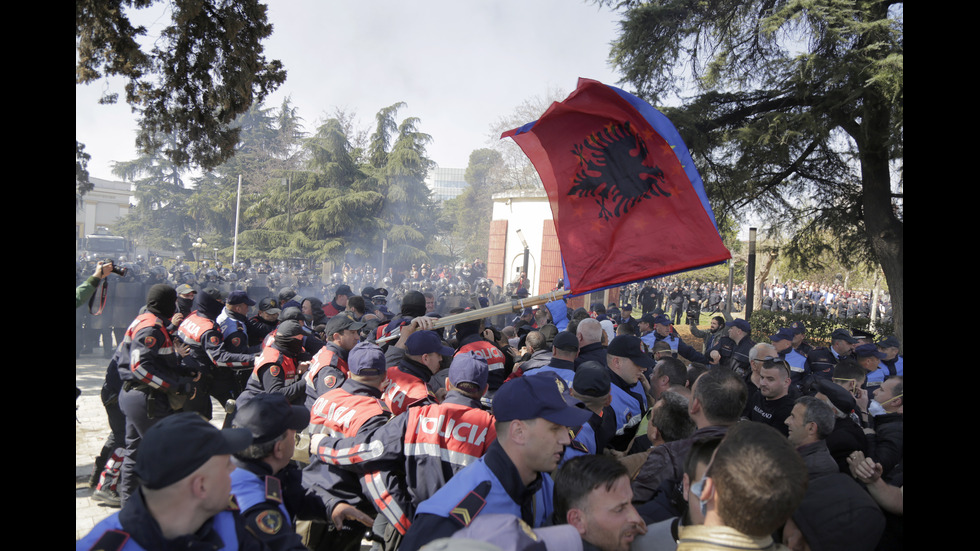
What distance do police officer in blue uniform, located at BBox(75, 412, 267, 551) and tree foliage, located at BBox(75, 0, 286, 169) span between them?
5.90 meters

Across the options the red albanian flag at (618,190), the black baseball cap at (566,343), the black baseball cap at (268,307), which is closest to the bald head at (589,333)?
the black baseball cap at (566,343)

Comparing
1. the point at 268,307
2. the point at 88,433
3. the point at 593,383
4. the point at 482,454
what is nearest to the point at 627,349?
the point at 593,383

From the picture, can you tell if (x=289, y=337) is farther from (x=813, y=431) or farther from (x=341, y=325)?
(x=813, y=431)

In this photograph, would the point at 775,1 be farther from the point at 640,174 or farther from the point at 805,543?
the point at 805,543

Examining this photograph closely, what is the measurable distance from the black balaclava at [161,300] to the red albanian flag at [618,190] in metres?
3.58

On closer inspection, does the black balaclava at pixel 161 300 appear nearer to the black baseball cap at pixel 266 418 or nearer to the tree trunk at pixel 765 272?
the black baseball cap at pixel 266 418

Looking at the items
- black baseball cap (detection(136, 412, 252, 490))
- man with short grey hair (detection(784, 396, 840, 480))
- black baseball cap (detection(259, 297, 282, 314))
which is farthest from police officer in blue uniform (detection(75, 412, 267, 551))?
black baseball cap (detection(259, 297, 282, 314))

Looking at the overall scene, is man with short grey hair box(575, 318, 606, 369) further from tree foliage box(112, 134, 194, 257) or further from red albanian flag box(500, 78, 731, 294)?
tree foliage box(112, 134, 194, 257)

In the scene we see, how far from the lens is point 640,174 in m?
5.13

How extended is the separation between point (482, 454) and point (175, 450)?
149 cm

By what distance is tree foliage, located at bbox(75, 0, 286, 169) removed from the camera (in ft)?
21.4
